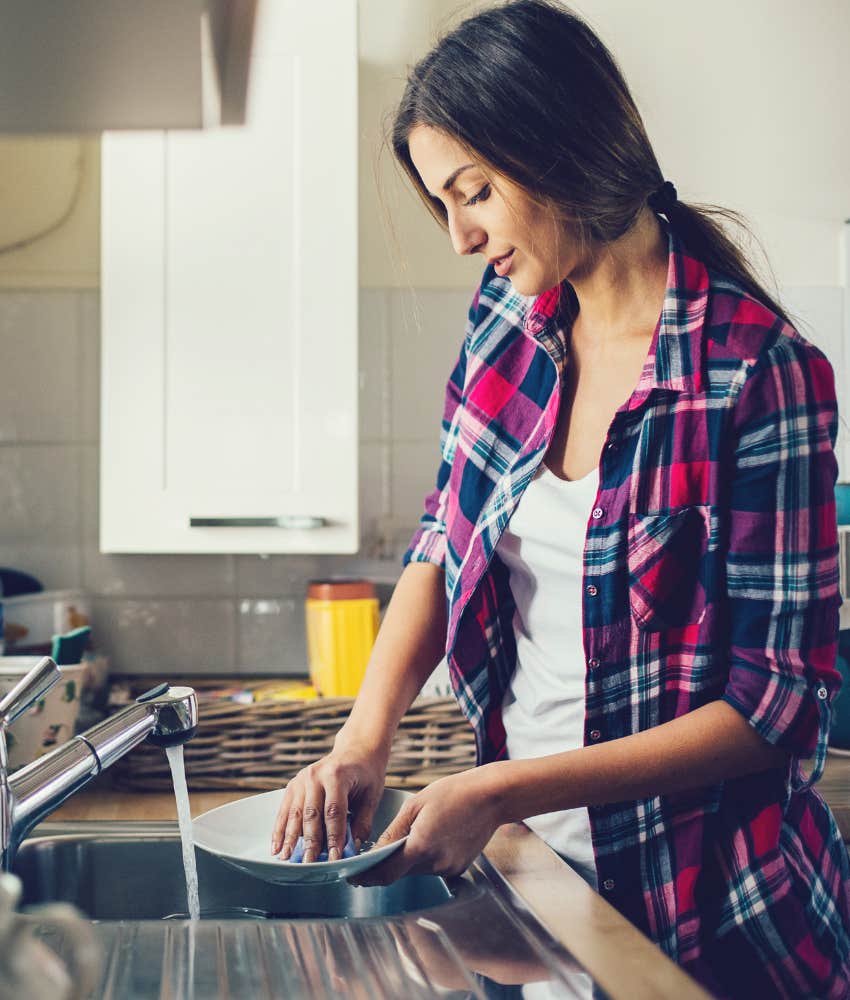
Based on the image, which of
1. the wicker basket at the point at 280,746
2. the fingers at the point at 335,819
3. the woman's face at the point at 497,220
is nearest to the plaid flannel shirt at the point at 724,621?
the woman's face at the point at 497,220

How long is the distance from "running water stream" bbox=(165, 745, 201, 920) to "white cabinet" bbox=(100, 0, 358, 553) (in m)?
0.68

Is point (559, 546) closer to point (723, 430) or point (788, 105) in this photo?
point (723, 430)

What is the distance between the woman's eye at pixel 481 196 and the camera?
0.94 meters

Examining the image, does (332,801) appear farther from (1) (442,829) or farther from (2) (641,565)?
(2) (641,565)

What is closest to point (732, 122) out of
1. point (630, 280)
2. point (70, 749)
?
point (630, 280)

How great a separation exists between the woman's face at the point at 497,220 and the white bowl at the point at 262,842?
0.48 m

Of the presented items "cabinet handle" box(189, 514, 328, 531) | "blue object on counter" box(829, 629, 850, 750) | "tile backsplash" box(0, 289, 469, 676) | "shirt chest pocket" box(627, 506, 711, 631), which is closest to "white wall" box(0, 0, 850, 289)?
"tile backsplash" box(0, 289, 469, 676)

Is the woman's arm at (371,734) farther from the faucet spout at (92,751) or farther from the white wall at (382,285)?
the white wall at (382,285)

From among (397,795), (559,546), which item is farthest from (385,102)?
(397,795)

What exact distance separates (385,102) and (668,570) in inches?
48.8

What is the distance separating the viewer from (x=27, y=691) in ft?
2.47

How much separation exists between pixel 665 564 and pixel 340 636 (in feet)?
2.70

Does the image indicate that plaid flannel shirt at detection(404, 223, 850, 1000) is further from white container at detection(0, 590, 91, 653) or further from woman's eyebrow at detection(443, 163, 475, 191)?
white container at detection(0, 590, 91, 653)

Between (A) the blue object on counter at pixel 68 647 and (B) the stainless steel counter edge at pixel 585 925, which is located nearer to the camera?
(B) the stainless steel counter edge at pixel 585 925
